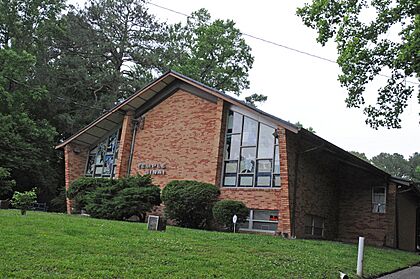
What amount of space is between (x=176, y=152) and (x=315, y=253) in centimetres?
1006

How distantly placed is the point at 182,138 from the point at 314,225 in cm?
712

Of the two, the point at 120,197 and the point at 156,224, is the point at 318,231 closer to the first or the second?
the point at 120,197

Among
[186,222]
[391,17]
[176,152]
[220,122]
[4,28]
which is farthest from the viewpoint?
[4,28]

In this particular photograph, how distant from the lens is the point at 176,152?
18984 millimetres

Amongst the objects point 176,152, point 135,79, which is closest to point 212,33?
point 135,79

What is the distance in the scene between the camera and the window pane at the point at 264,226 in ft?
50.8

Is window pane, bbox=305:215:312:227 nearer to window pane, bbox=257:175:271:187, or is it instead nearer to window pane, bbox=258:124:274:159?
window pane, bbox=257:175:271:187

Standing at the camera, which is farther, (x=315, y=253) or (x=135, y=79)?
(x=135, y=79)

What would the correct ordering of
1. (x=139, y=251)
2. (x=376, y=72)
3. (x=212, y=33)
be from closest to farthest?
(x=139, y=251)
(x=376, y=72)
(x=212, y=33)

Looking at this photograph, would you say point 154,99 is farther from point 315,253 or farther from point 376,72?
point 315,253

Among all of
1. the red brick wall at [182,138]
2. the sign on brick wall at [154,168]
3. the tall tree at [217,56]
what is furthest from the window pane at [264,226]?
the tall tree at [217,56]

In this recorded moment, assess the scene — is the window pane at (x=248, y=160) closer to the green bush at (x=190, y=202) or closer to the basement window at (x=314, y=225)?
the green bush at (x=190, y=202)

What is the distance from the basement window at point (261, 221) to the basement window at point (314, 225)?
1948 millimetres

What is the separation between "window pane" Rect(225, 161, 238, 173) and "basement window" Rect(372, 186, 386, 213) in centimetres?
777
